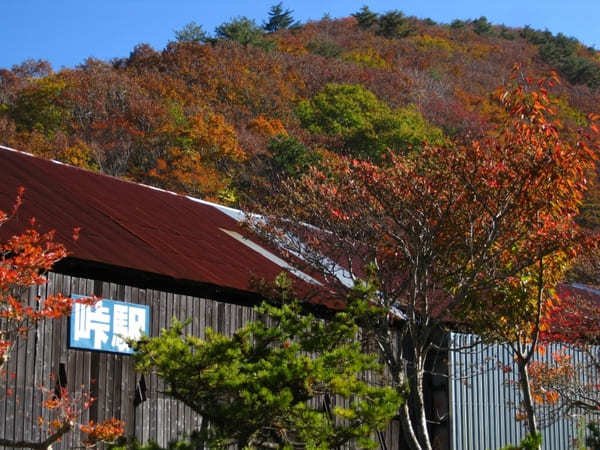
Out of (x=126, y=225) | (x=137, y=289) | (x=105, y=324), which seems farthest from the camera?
(x=126, y=225)

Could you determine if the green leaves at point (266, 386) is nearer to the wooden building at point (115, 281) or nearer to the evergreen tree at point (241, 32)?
the wooden building at point (115, 281)

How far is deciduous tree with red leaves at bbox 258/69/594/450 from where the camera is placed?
11.4 m

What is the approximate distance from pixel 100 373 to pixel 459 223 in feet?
15.8

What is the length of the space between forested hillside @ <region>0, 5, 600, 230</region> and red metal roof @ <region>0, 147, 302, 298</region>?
8.27 meters

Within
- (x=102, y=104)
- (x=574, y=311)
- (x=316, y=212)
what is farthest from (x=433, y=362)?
(x=102, y=104)

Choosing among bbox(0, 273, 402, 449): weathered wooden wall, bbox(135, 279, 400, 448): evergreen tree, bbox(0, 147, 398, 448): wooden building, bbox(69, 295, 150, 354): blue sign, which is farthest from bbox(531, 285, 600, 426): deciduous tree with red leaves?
bbox(135, 279, 400, 448): evergreen tree

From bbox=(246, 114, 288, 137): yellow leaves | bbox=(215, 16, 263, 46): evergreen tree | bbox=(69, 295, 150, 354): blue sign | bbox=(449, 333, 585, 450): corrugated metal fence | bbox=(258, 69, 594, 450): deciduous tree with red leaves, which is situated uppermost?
bbox=(215, 16, 263, 46): evergreen tree

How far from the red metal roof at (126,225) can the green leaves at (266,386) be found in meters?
3.33

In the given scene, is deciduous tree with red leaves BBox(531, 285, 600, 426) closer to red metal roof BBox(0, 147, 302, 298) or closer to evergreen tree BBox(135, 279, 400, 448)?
red metal roof BBox(0, 147, 302, 298)

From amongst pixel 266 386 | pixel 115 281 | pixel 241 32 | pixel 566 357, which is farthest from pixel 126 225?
pixel 241 32

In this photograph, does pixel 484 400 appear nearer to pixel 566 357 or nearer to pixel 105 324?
pixel 566 357

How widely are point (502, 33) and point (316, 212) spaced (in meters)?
94.1

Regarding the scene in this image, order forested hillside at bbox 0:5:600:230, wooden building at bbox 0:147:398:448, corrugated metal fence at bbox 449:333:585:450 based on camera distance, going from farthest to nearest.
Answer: forested hillside at bbox 0:5:600:230 → corrugated metal fence at bbox 449:333:585:450 → wooden building at bbox 0:147:398:448

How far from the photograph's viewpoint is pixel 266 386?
9.09 meters
